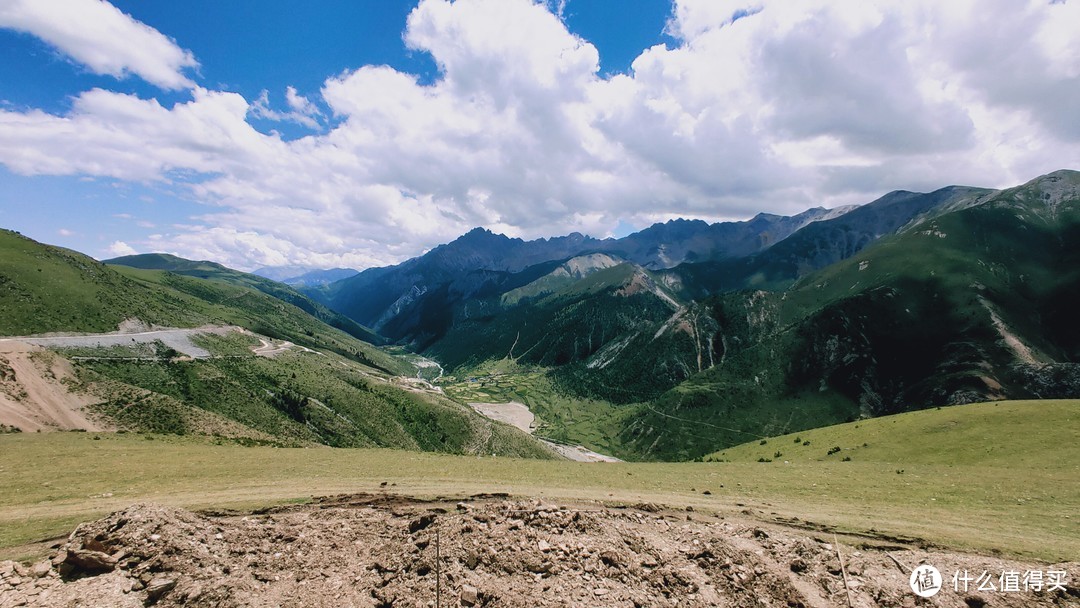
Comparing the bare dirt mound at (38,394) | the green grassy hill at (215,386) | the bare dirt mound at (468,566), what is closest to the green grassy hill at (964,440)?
the bare dirt mound at (468,566)

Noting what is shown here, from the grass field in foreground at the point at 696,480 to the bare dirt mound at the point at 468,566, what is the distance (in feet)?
15.3

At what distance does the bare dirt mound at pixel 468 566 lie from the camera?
12953mm

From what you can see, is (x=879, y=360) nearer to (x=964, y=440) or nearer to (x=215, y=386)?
(x=964, y=440)

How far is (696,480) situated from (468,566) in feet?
71.5

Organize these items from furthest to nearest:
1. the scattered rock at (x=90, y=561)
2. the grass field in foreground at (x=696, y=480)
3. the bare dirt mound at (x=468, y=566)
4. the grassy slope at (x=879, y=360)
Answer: the grassy slope at (x=879, y=360) → the grass field in foreground at (x=696, y=480) → the scattered rock at (x=90, y=561) → the bare dirt mound at (x=468, y=566)

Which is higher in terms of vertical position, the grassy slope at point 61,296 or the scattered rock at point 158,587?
the grassy slope at point 61,296

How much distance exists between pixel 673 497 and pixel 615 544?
10.9 metres

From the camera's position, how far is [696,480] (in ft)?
102

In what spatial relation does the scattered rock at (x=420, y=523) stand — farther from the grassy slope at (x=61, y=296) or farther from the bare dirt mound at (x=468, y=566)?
the grassy slope at (x=61, y=296)

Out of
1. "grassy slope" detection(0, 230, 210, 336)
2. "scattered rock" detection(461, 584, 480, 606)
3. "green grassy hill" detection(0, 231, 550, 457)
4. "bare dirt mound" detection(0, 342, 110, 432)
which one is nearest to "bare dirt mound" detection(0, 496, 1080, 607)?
"scattered rock" detection(461, 584, 480, 606)

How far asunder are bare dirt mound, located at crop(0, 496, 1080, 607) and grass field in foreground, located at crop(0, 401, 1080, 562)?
4667 millimetres

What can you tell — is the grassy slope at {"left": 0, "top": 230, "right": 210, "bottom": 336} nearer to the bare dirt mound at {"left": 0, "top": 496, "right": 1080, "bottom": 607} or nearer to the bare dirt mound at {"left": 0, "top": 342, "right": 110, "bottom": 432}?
the bare dirt mound at {"left": 0, "top": 342, "right": 110, "bottom": 432}

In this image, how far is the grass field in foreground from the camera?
67.4 ft

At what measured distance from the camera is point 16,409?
46.4 metres
